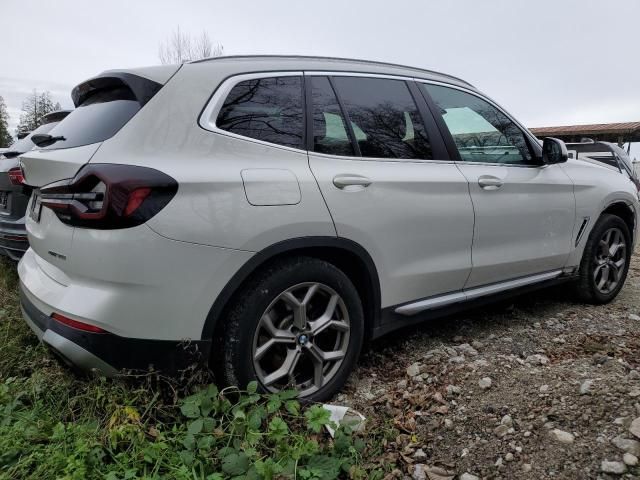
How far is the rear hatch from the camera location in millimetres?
2090

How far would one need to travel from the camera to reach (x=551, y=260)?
363 centimetres

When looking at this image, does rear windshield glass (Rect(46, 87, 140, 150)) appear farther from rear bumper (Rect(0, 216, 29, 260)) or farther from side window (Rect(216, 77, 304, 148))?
rear bumper (Rect(0, 216, 29, 260))

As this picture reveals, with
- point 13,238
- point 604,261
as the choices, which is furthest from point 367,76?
point 13,238

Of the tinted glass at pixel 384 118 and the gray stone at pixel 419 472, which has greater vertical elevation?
the tinted glass at pixel 384 118

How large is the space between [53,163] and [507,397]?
97.0 inches

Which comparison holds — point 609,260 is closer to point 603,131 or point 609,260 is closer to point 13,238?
point 13,238

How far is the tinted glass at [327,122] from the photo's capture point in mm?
2484

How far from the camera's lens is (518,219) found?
3.27 meters

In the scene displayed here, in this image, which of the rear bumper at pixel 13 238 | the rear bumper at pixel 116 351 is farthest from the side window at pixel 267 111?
the rear bumper at pixel 13 238

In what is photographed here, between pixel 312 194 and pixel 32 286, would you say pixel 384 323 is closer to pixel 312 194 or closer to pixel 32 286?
pixel 312 194

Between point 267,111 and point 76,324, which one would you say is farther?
point 267,111

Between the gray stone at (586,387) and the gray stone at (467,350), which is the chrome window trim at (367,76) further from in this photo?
the gray stone at (586,387)

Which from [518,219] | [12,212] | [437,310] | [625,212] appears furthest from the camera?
[625,212]

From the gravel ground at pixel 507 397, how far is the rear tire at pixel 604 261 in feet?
1.07
